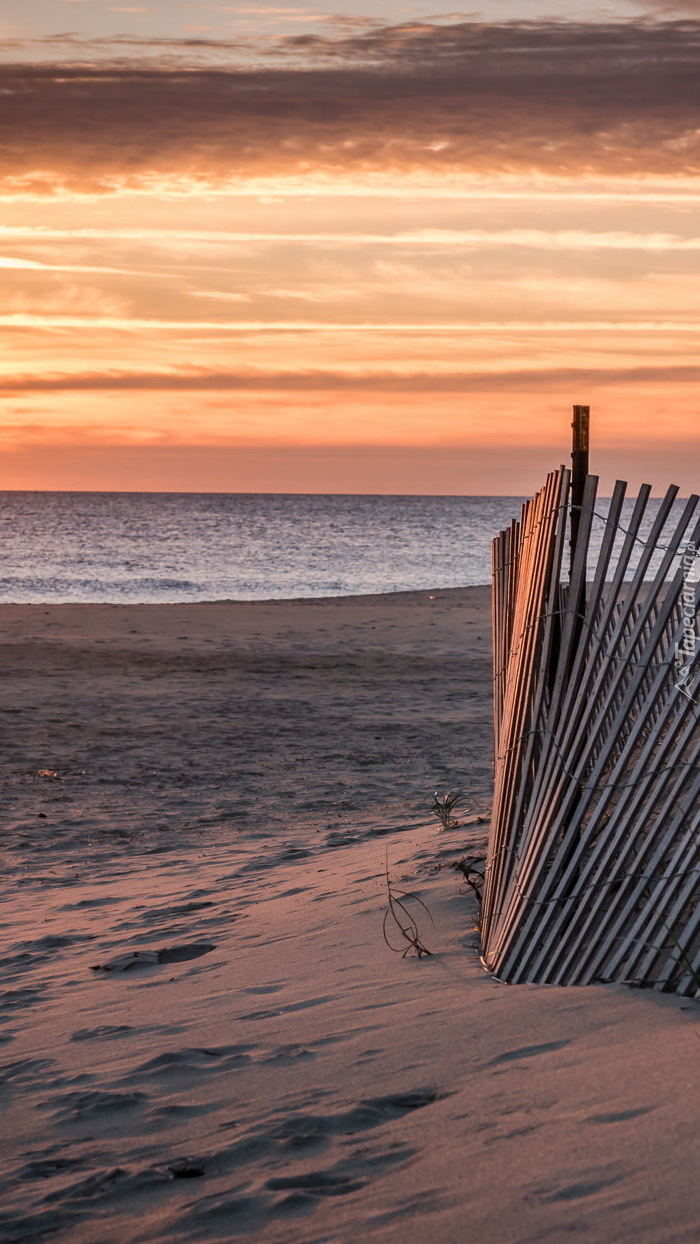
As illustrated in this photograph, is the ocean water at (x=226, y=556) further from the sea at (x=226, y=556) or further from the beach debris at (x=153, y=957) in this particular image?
the beach debris at (x=153, y=957)

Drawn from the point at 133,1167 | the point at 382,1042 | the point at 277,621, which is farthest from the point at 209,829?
the point at 277,621

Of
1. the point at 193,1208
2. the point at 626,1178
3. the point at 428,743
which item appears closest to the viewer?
the point at 626,1178

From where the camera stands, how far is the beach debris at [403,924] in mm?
4859

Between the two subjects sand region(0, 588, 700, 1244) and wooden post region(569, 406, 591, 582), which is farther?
wooden post region(569, 406, 591, 582)

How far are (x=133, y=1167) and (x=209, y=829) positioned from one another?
499 cm

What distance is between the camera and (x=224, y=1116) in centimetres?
347

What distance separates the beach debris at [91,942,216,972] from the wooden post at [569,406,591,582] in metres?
2.41

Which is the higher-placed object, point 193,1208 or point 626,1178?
point 626,1178

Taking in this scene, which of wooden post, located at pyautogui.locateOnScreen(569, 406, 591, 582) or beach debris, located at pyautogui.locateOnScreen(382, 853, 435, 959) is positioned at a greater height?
wooden post, located at pyautogui.locateOnScreen(569, 406, 591, 582)

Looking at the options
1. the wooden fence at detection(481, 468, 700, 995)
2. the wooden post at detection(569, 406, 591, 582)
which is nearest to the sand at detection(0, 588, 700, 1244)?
the wooden fence at detection(481, 468, 700, 995)

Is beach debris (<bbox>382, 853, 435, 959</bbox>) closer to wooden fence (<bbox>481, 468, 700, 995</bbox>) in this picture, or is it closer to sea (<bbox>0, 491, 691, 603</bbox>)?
wooden fence (<bbox>481, 468, 700, 995</bbox>)

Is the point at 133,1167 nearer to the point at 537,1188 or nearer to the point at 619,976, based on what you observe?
the point at 537,1188

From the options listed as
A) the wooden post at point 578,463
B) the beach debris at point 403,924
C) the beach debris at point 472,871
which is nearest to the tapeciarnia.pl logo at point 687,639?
the wooden post at point 578,463

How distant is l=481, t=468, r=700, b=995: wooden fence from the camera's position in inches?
155
